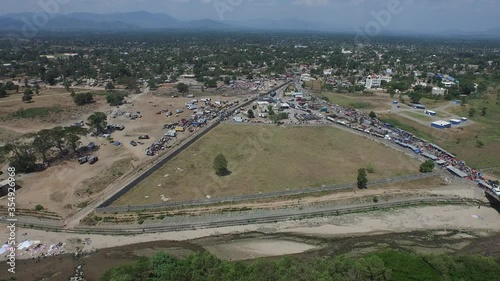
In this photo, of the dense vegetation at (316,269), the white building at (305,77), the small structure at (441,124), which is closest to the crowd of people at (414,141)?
the small structure at (441,124)

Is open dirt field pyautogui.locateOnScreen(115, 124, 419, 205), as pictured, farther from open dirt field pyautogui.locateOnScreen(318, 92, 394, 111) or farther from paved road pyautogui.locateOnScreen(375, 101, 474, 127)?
open dirt field pyautogui.locateOnScreen(318, 92, 394, 111)

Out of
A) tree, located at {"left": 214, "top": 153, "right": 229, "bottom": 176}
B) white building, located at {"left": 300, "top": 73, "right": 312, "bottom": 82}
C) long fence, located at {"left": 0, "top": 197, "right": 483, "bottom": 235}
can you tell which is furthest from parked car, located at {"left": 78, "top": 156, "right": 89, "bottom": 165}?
white building, located at {"left": 300, "top": 73, "right": 312, "bottom": 82}

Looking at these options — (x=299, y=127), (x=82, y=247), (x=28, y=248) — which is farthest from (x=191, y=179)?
(x=299, y=127)

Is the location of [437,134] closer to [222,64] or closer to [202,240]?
[202,240]

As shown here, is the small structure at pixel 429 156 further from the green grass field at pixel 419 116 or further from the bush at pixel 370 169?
the green grass field at pixel 419 116

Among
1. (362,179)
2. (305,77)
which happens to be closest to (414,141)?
(362,179)
